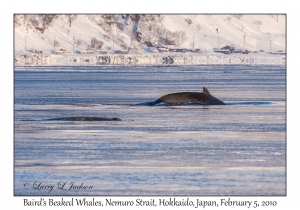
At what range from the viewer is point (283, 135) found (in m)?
33.4

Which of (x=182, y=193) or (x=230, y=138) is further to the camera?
(x=230, y=138)

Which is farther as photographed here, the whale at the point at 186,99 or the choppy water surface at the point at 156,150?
the whale at the point at 186,99

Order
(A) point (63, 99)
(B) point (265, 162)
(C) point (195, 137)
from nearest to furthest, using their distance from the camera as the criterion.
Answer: (B) point (265, 162) < (C) point (195, 137) < (A) point (63, 99)

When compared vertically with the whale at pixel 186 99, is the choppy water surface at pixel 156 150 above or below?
below

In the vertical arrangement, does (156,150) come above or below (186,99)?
below

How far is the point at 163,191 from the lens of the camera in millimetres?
22859

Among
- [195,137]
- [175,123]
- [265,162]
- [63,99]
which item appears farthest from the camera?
[63,99]

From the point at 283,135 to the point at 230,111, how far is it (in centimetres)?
1042

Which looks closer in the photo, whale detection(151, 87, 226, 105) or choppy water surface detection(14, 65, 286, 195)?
choppy water surface detection(14, 65, 286, 195)

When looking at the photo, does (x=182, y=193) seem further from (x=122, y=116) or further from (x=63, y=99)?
(x=63, y=99)

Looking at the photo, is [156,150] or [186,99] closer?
[156,150]

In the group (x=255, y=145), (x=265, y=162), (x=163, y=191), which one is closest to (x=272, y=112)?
(x=255, y=145)

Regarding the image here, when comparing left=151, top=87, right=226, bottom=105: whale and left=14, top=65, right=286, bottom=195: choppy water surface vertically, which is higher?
left=151, top=87, right=226, bottom=105: whale

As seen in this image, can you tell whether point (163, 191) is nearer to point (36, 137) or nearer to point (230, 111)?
point (36, 137)
